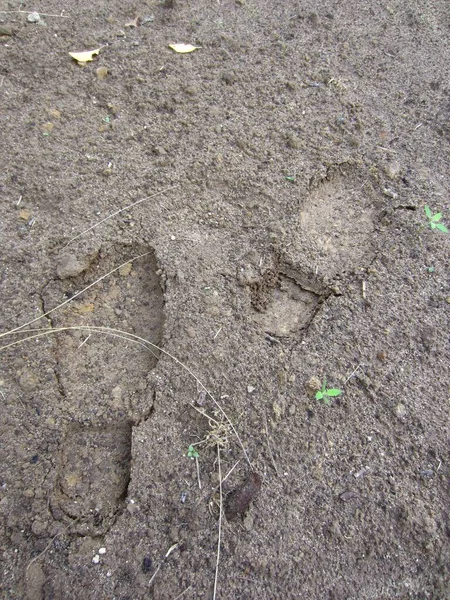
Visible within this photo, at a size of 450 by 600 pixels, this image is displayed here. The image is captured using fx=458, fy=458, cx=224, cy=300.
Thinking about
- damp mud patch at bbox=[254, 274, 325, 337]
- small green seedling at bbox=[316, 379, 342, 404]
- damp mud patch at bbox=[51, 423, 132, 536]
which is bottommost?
damp mud patch at bbox=[51, 423, 132, 536]

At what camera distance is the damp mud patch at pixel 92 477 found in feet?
4.48

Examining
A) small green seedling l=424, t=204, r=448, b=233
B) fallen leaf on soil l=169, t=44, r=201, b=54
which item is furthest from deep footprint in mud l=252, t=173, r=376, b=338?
fallen leaf on soil l=169, t=44, r=201, b=54

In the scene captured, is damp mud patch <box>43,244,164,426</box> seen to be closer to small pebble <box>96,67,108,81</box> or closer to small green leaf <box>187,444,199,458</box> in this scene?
small green leaf <box>187,444,199,458</box>

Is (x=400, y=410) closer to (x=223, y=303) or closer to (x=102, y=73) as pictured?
(x=223, y=303)

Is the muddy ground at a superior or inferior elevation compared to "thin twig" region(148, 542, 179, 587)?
superior

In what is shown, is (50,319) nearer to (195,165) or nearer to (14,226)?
(14,226)

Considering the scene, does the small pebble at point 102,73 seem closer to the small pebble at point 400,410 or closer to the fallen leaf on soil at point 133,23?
the fallen leaf on soil at point 133,23

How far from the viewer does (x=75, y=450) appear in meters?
1.46

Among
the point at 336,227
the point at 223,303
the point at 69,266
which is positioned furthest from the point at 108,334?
the point at 336,227

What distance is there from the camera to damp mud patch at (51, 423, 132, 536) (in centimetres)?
136

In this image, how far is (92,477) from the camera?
1427 millimetres

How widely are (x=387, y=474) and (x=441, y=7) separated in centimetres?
261

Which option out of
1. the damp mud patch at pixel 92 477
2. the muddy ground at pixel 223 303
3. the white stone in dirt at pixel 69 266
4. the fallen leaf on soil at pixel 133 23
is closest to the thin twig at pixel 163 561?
the muddy ground at pixel 223 303

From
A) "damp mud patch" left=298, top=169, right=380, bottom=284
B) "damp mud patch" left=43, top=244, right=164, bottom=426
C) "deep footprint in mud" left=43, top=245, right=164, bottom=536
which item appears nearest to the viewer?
"deep footprint in mud" left=43, top=245, right=164, bottom=536
